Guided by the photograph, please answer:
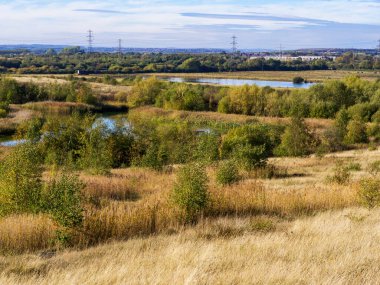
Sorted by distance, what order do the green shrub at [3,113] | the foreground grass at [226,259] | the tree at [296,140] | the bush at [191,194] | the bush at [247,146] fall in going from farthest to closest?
1. the green shrub at [3,113]
2. the tree at [296,140]
3. the bush at [247,146]
4. the bush at [191,194]
5. the foreground grass at [226,259]

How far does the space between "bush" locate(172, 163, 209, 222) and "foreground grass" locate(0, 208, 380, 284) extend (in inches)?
37.4

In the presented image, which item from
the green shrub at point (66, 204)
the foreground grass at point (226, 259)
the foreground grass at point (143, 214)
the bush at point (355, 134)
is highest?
the green shrub at point (66, 204)

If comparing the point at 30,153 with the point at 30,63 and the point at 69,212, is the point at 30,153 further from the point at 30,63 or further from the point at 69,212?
the point at 30,63

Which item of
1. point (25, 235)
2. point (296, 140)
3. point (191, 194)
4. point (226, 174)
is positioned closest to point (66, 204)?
point (25, 235)

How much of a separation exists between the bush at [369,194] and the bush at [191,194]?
4.00m

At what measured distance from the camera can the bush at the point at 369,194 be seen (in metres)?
11.2

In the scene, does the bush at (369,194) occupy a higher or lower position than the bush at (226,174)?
higher

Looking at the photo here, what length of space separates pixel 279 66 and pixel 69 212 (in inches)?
6834

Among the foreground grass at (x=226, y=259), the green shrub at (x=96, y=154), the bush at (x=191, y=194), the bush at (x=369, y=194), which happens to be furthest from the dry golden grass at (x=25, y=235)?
the green shrub at (x=96, y=154)

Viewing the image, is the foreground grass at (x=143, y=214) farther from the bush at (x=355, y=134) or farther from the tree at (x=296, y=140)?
the bush at (x=355, y=134)

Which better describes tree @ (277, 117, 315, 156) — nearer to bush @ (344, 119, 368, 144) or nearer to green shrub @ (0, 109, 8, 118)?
bush @ (344, 119, 368, 144)

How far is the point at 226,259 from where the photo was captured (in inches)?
271

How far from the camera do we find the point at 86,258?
7.30m

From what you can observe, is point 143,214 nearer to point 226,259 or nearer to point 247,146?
point 226,259
